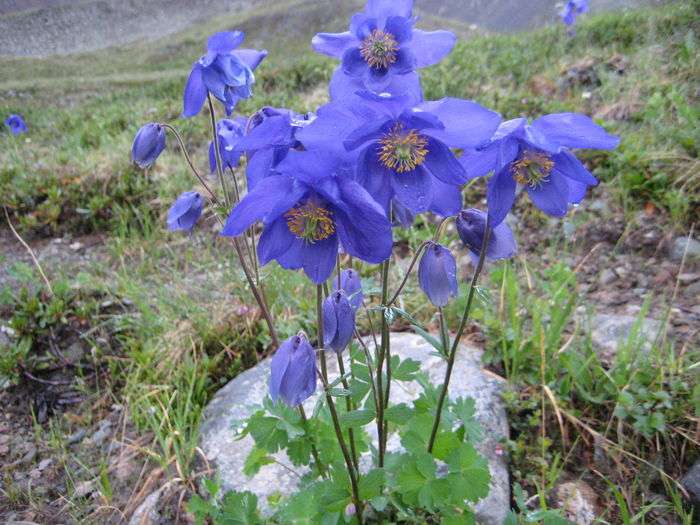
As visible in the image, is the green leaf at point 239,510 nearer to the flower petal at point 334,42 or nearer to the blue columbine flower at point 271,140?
the blue columbine flower at point 271,140

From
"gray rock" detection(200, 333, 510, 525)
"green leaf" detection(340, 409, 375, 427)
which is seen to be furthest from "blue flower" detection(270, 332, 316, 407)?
"gray rock" detection(200, 333, 510, 525)

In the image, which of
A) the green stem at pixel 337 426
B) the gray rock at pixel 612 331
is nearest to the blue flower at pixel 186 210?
the green stem at pixel 337 426

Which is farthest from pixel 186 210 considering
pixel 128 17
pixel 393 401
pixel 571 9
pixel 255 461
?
pixel 128 17

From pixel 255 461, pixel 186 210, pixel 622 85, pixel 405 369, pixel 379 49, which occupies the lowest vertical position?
pixel 255 461

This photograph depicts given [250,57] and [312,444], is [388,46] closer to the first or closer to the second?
[250,57]

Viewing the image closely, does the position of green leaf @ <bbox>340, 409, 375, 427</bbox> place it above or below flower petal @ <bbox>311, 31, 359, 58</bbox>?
below

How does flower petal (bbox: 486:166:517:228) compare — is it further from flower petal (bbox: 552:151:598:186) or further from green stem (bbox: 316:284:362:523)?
green stem (bbox: 316:284:362:523)
